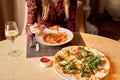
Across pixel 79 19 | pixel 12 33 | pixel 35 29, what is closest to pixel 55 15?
pixel 79 19

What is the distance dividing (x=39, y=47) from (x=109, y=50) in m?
0.48

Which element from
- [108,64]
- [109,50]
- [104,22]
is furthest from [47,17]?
[104,22]

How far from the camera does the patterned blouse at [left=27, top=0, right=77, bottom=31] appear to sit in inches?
70.4

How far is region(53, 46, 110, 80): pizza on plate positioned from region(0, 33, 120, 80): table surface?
5cm

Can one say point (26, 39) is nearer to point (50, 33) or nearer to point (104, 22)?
point (50, 33)

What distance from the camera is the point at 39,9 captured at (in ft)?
6.03

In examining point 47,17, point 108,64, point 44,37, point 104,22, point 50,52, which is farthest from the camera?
point 104,22

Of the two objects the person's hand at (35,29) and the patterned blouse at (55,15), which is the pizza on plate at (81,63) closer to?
the person's hand at (35,29)

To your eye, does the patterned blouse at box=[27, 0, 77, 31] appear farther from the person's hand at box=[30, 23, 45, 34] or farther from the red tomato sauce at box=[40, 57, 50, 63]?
the red tomato sauce at box=[40, 57, 50, 63]

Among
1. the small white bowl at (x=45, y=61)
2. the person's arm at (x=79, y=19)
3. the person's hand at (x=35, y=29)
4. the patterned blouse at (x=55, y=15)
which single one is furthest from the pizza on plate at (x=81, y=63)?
the person's arm at (x=79, y=19)

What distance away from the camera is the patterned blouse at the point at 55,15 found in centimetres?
179

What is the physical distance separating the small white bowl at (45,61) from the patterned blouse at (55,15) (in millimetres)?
701

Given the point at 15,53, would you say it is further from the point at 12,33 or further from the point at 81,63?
the point at 81,63

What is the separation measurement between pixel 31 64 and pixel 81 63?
0.30m
